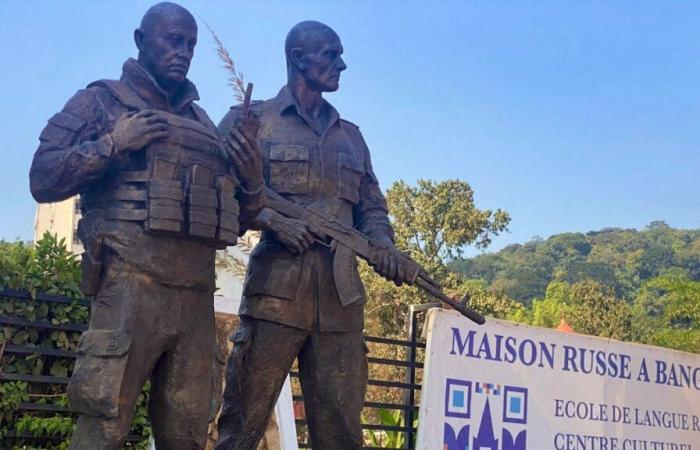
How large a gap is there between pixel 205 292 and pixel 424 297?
1878 centimetres

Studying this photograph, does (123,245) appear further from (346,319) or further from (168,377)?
(346,319)

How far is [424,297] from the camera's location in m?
22.8

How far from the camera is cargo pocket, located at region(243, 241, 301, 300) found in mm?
4762

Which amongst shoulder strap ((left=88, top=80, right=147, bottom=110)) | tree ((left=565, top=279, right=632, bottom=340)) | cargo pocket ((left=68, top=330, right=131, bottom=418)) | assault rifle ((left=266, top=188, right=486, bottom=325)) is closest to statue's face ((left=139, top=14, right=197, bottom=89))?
shoulder strap ((left=88, top=80, right=147, bottom=110))

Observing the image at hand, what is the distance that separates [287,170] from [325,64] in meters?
0.61

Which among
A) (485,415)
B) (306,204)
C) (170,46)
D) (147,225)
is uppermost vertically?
(170,46)

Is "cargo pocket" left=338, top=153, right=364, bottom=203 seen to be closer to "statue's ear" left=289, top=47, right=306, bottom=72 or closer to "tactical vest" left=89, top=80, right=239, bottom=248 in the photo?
"statue's ear" left=289, top=47, right=306, bottom=72

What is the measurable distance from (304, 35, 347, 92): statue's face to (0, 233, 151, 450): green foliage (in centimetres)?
260

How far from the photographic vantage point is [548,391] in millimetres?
8391

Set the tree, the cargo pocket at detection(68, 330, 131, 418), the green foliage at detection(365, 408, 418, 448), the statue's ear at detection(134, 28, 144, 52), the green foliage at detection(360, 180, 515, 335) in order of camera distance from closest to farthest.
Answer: the cargo pocket at detection(68, 330, 131, 418) < the statue's ear at detection(134, 28, 144, 52) < the green foliage at detection(365, 408, 418, 448) < the green foliage at detection(360, 180, 515, 335) < the tree

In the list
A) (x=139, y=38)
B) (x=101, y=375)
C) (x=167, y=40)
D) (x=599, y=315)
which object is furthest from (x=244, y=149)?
(x=599, y=315)

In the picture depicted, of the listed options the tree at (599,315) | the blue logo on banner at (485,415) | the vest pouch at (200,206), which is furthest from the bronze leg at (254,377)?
the tree at (599,315)

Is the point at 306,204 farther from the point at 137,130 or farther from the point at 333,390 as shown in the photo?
the point at 137,130

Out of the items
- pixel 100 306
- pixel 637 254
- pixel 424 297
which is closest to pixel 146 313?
pixel 100 306
